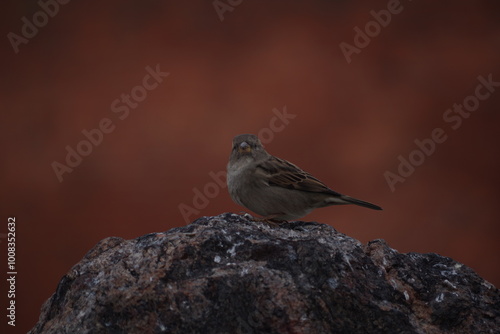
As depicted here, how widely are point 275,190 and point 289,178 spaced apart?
198 millimetres

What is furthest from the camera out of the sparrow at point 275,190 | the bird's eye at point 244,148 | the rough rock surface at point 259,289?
the bird's eye at point 244,148

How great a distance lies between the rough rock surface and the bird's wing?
137 centimetres

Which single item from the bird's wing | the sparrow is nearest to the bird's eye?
the sparrow

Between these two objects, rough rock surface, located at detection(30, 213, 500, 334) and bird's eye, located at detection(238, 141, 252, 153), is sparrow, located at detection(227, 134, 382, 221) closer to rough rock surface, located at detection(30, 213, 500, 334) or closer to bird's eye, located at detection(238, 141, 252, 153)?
bird's eye, located at detection(238, 141, 252, 153)

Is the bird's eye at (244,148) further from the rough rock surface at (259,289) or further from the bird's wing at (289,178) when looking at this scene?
the rough rock surface at (259,289)

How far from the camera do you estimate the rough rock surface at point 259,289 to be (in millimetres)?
2873

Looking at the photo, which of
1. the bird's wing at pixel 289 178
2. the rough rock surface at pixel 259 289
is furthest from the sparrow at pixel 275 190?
the rough rock surface at pixel 259 289

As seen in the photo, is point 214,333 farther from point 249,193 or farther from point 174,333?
point 249,193

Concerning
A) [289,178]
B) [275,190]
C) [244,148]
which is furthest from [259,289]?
[244,148]

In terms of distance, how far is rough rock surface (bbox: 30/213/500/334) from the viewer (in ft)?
9.43

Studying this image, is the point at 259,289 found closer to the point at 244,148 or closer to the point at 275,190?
the point at 275,190

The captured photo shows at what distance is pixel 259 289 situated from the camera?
2945 millimetres

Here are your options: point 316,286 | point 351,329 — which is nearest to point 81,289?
point 316,286

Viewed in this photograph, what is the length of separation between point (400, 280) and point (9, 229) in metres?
4.87
